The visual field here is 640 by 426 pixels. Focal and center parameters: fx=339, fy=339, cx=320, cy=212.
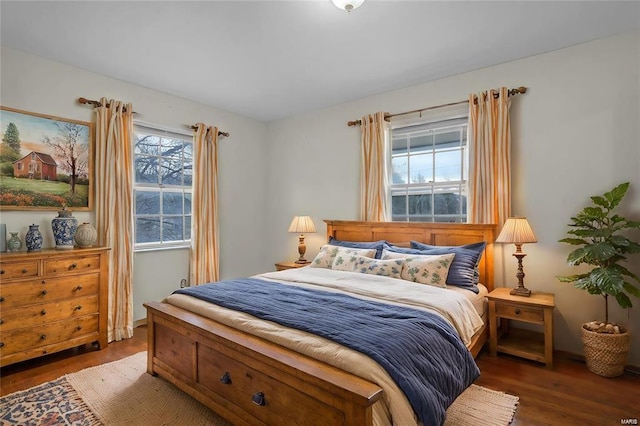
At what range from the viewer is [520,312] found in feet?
9.00

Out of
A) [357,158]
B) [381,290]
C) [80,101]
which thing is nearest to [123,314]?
[80,101]

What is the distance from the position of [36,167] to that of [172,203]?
1373mm

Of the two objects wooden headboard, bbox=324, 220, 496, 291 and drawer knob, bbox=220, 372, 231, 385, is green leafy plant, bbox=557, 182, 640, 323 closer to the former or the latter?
wooden headboard, bbox=324, 220, 496, 291

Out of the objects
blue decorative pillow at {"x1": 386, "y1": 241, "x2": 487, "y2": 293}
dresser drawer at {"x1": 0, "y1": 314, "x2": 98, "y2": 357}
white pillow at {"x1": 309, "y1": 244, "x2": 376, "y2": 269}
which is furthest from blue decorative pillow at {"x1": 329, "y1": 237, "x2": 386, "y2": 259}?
dresser drawer at {"x1": 0, "y1": 314, "x2": 98, "y2": 357}

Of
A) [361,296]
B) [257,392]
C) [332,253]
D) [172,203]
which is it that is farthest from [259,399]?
[172,203]

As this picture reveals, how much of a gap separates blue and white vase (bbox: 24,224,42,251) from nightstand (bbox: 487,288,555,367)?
3.82 metres

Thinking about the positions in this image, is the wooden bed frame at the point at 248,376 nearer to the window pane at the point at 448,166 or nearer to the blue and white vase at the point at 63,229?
the blue and white vase at the point at 63,229

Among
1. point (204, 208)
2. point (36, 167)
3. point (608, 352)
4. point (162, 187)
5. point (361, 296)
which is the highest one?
point (36, 167)

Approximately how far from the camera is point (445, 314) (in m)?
2.17

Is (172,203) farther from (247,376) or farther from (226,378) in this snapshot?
(247,376)

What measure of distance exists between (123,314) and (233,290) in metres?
1.61

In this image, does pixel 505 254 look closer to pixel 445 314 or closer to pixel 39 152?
pixel 445 314

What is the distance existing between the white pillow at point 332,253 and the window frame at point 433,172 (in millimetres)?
735

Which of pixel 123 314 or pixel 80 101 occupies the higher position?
pixel 80 101
